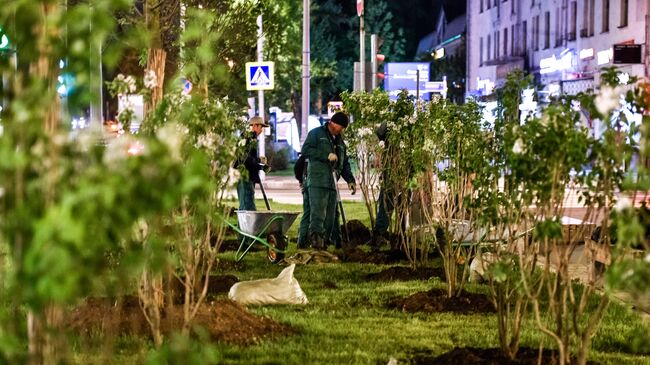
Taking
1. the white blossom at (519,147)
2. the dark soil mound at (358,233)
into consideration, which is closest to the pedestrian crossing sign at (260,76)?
the dark soil mound at (358,233)

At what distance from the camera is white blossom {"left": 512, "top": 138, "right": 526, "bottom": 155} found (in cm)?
615

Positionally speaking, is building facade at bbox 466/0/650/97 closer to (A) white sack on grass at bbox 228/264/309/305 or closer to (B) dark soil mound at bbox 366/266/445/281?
(B) dark soil mound at bbox 366/266/445/281

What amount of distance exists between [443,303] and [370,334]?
139cm

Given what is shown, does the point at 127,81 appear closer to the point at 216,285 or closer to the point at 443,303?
the point at 443,303

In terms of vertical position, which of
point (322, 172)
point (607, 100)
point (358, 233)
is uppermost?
point (607, 100)

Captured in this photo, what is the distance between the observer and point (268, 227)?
42.5 ft

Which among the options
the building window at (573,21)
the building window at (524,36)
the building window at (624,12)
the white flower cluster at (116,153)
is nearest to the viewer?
the white flower cluster at (116,153)

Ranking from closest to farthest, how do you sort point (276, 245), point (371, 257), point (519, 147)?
point (519, 147) → point (276, 245) → point (371, 257)

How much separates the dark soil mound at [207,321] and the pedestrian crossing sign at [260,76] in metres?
Result: 20.1

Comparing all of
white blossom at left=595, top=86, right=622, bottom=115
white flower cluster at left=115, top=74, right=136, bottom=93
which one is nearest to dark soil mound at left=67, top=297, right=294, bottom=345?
white flower cluster at left=115, top=74, right=136, bottom=93

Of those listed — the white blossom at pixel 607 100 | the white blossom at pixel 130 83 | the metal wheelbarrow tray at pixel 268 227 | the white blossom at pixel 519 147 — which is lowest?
the metal wheelbarrow tray at pixel 268 227

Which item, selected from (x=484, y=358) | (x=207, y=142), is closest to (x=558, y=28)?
(x=484, y=358)

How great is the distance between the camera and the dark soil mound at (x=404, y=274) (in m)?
12.0

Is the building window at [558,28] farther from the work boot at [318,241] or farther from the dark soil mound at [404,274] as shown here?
the dark soil mound at [404,274]
